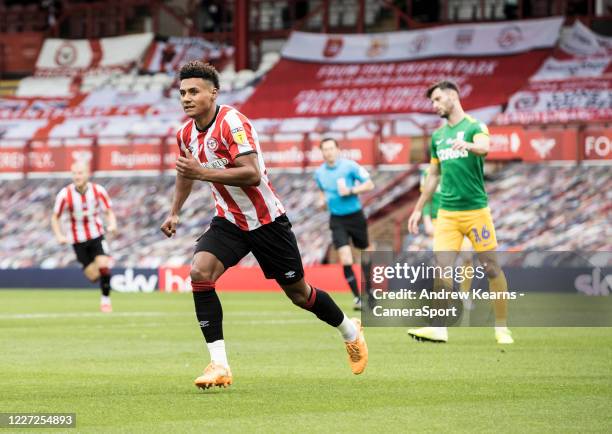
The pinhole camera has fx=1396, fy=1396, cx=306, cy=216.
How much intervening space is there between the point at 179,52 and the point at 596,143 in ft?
57.7

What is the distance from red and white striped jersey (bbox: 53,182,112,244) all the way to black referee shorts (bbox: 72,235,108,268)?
6 cm

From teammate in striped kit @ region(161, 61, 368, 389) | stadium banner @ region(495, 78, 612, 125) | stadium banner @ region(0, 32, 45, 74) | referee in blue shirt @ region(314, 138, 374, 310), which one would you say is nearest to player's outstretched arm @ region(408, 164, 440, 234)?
teammate in striped kit @ region(161, 61, 368, 389)

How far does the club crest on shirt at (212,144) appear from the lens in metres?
9.00

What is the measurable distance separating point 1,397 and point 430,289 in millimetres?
4069

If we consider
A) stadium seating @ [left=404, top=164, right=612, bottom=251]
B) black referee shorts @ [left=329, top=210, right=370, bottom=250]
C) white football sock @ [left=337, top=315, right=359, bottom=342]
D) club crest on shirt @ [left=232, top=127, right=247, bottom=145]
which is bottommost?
stadium seating @ [left=404, top=164, right=612, bottom=251]

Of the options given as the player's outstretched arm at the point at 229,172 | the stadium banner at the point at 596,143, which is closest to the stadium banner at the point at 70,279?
the stadium banner at the point at 596,143

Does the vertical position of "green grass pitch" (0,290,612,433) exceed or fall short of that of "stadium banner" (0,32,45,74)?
it exceeds it

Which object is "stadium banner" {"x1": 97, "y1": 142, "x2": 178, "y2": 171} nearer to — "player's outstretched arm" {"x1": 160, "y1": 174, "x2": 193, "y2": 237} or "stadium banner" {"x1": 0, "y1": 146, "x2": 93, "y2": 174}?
"stadium banner" {"x1": 0, "y1": 146, "x2": 93, "y2": 174}

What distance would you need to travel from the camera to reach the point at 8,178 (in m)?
36.4

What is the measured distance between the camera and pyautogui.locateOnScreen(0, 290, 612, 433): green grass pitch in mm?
7492

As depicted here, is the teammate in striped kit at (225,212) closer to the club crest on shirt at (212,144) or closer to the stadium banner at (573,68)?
the club crest on shirt at (212,144)

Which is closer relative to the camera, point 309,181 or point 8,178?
point 309,181

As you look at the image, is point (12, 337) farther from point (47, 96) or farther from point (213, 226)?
point (47, 96)

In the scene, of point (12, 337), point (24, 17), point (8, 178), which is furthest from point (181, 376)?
point (24, 17)
